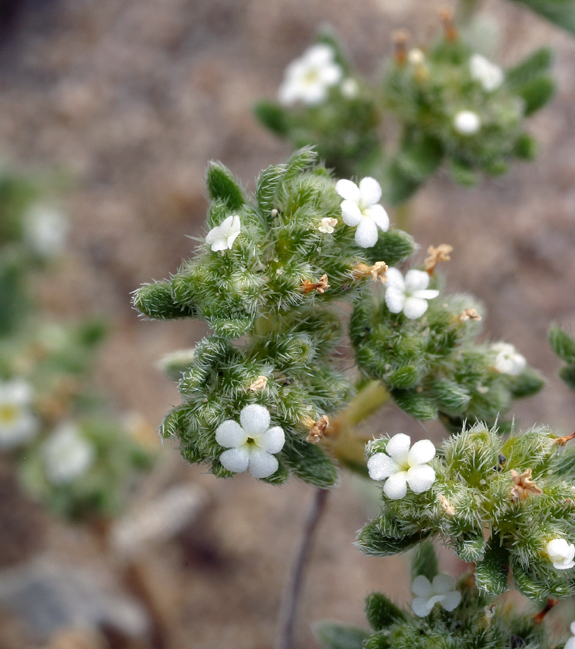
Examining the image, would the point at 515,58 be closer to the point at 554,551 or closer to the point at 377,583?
the point at 377,583

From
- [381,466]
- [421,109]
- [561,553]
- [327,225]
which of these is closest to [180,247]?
[421,109]

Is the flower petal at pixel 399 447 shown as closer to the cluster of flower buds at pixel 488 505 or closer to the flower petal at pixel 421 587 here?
the cluster of flower buds at pixel 488 505

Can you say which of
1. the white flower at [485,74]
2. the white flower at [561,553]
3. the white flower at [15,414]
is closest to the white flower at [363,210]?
the white flower at [561,553]

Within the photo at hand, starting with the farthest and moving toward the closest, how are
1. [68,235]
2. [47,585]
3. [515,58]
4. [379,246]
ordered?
1. [68,235]
2. [515,58]
3. [47,585]
4. [379,246]

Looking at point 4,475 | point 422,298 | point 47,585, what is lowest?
point 47,585

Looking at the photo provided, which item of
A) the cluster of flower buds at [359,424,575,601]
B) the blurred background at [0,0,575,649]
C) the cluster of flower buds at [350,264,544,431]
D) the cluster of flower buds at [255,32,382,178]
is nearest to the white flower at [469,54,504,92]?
the cluster of flower buds at [255,32,382,178]

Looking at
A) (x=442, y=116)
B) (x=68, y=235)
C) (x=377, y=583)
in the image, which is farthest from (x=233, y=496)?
(x=442, y=116)

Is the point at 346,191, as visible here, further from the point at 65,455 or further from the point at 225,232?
the point at 65,455

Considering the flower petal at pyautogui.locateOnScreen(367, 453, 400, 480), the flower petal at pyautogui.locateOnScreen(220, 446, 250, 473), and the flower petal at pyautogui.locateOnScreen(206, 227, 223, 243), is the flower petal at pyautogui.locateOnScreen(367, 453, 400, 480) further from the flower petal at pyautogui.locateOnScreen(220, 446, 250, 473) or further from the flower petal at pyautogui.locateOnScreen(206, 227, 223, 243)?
the flower petal at pyautogui.locateOnScreen(206, 227, 223, 243)
